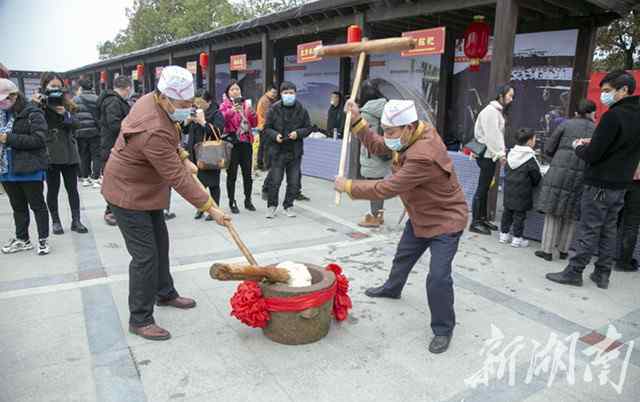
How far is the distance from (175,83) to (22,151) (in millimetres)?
2382

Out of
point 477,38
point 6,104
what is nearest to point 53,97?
point 6,104

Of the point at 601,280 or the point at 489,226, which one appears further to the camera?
the point at 489,226

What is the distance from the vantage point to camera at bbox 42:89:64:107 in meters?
5.04

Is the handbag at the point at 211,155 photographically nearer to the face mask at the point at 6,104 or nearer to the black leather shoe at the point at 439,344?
the face mask at the point at 6,104

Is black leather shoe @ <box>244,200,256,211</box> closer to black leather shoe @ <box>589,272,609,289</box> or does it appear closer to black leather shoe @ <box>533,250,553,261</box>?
black leather shoe @ <box>533,250,553,261</box>

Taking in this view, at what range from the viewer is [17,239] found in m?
4.82

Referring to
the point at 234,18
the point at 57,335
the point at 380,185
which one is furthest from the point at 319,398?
the point at 234,18

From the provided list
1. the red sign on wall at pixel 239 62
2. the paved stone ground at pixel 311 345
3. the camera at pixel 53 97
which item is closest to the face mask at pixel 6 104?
the camera at pixel 53 97

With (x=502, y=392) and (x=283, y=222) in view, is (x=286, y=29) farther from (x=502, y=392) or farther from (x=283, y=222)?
(x=502, y=392)

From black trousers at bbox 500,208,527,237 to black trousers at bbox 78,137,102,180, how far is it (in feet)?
21.9

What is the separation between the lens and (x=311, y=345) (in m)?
3.09

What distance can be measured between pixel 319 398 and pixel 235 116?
4.43m

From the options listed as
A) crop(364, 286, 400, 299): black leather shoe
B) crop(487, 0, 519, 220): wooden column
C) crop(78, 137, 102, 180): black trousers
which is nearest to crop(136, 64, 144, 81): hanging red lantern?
crop(78, 137, 102, 180): black trousers

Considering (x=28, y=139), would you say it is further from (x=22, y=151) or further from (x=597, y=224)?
(x=597, y=224)
